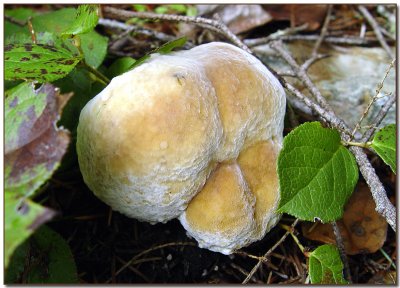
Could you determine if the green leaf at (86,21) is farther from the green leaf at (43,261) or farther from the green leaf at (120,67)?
the green leaf at (43,261)

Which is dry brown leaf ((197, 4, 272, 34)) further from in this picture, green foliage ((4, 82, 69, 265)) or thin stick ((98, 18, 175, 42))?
green foliage ((4, 82, 69, 265))

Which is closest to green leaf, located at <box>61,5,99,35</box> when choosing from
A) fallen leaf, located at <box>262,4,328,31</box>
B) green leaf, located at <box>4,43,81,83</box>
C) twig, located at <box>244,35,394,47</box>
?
green leaf, located at <box>4,43,81,83</box>

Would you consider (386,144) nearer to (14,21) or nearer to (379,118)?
(379,118)

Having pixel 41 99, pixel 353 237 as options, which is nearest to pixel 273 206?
pixel 353 237

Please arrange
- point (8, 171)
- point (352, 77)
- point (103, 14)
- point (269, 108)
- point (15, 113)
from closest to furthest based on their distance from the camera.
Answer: point (8, 171) < point (15, 113) < point (269, 108) < point (352, 77) < point (103, 14)

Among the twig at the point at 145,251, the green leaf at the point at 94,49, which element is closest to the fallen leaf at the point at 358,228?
the twig at the point at 145,251

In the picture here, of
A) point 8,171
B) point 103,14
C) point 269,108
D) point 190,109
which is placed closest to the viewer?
point 8,171

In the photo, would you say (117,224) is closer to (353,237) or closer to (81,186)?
(81,186)
